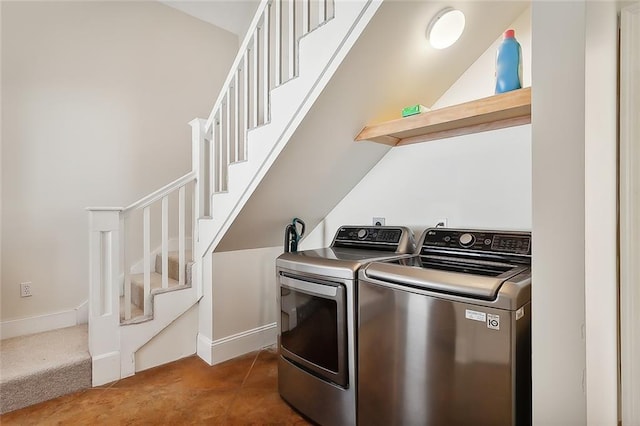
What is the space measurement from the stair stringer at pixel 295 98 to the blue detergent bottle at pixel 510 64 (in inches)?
25.5

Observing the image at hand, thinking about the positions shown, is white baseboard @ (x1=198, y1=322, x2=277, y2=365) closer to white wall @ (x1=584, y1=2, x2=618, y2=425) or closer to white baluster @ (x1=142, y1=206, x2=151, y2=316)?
white baluster @ (x1=142, y1=206, x2=151, y2=316)

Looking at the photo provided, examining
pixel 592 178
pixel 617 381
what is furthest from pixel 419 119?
pixel 617 381

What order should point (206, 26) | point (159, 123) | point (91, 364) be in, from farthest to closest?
point (206, 26), point (159, 123), point (91, 364)

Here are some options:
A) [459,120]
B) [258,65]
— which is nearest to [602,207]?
[459,120]

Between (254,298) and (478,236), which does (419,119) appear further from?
(254,298)

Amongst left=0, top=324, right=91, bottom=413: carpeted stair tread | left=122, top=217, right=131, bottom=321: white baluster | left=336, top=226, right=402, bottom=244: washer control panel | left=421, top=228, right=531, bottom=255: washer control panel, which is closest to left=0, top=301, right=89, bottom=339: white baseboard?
left=0, top=324, right=91, bottom=413: carpeted stair tread

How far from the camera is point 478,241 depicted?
5.14 feet

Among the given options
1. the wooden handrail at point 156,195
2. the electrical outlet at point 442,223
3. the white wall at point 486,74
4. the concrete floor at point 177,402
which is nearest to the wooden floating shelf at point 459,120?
the white wall at point 486,74

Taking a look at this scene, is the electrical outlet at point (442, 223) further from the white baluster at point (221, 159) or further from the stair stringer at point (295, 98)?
the white baluster at point (221, 159)

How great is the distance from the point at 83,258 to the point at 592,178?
3.38 m

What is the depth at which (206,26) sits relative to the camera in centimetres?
360

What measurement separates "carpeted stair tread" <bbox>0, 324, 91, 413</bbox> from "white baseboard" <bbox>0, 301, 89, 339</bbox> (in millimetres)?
127

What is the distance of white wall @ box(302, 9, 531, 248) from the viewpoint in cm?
169

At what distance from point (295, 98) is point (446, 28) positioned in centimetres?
90
